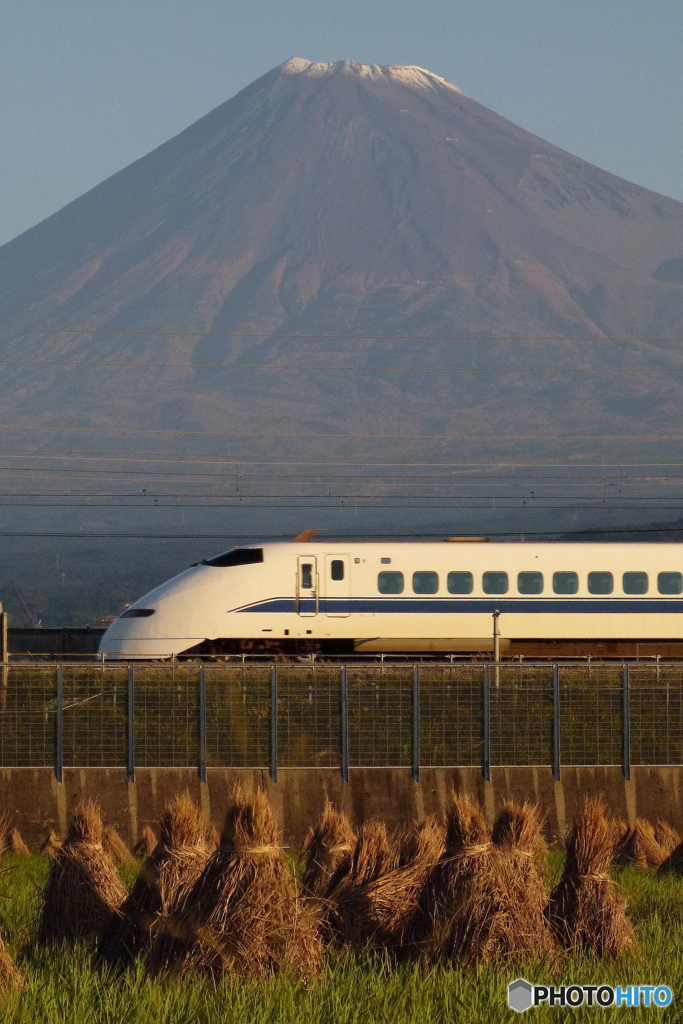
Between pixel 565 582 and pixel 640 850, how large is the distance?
56.9 ft

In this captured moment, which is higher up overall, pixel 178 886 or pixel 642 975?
pixel 178 886

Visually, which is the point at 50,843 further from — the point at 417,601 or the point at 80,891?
the point at 417,601

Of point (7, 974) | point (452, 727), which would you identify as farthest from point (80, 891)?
point (452, 727)

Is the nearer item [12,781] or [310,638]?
[12,781]

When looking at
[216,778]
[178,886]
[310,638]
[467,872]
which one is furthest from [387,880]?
[310,638]

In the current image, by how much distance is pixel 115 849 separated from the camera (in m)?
22.8

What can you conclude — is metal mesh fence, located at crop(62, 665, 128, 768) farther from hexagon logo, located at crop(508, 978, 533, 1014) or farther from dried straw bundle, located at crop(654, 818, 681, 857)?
hexagon logo, located at crop(508, 978, 533, 1014)

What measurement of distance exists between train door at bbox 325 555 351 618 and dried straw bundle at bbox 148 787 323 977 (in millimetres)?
25945

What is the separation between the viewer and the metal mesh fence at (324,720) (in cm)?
2948

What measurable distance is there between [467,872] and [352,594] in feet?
83.9

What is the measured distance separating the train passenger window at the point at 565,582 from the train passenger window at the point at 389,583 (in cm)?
422

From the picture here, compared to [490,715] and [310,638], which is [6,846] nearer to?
[490,715]

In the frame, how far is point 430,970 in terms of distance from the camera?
696 inches

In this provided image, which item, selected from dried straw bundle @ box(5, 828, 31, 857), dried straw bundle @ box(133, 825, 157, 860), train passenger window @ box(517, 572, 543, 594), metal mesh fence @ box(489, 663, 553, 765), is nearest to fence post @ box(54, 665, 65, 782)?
dried straw bundle @ box(5, 828, 31, 857)
